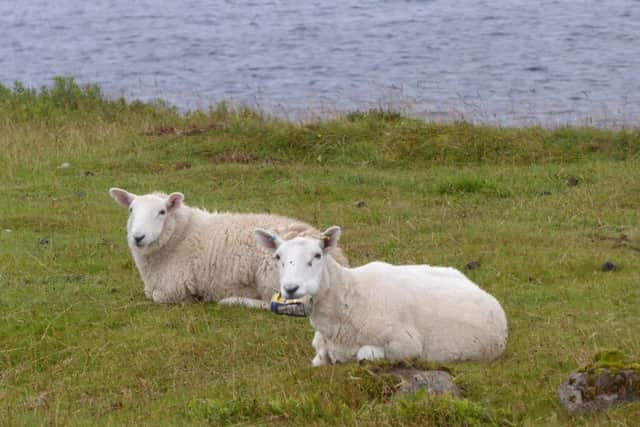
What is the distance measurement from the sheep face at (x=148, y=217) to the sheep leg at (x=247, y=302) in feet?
3.08

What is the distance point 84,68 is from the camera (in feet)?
122

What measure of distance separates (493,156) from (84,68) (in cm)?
2362

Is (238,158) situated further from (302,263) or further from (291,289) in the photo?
(291,289)

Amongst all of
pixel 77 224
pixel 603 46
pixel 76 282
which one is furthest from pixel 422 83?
pixel 76 282

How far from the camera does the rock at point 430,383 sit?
690 centimetres

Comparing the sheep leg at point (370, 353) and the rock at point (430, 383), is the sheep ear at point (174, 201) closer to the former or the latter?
the sheep leg at point (370, 353)

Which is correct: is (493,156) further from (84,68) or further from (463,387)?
(84,68)

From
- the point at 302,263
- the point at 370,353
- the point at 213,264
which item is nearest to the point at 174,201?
the point at 213,264

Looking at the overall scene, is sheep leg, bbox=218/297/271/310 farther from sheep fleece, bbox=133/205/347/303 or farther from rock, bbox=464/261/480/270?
rock, bbox=464/261/480/270

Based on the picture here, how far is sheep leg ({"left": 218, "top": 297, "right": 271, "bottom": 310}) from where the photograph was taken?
34.2 feet

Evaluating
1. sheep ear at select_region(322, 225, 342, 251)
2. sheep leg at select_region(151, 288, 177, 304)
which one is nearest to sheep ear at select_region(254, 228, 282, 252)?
sheep ear at select_region(322, 225, 342, 251)

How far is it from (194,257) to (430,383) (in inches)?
178

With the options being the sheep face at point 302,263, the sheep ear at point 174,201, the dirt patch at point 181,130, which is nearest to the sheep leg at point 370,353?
the sheep face at point 302,263

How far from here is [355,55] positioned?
36.5 meters
